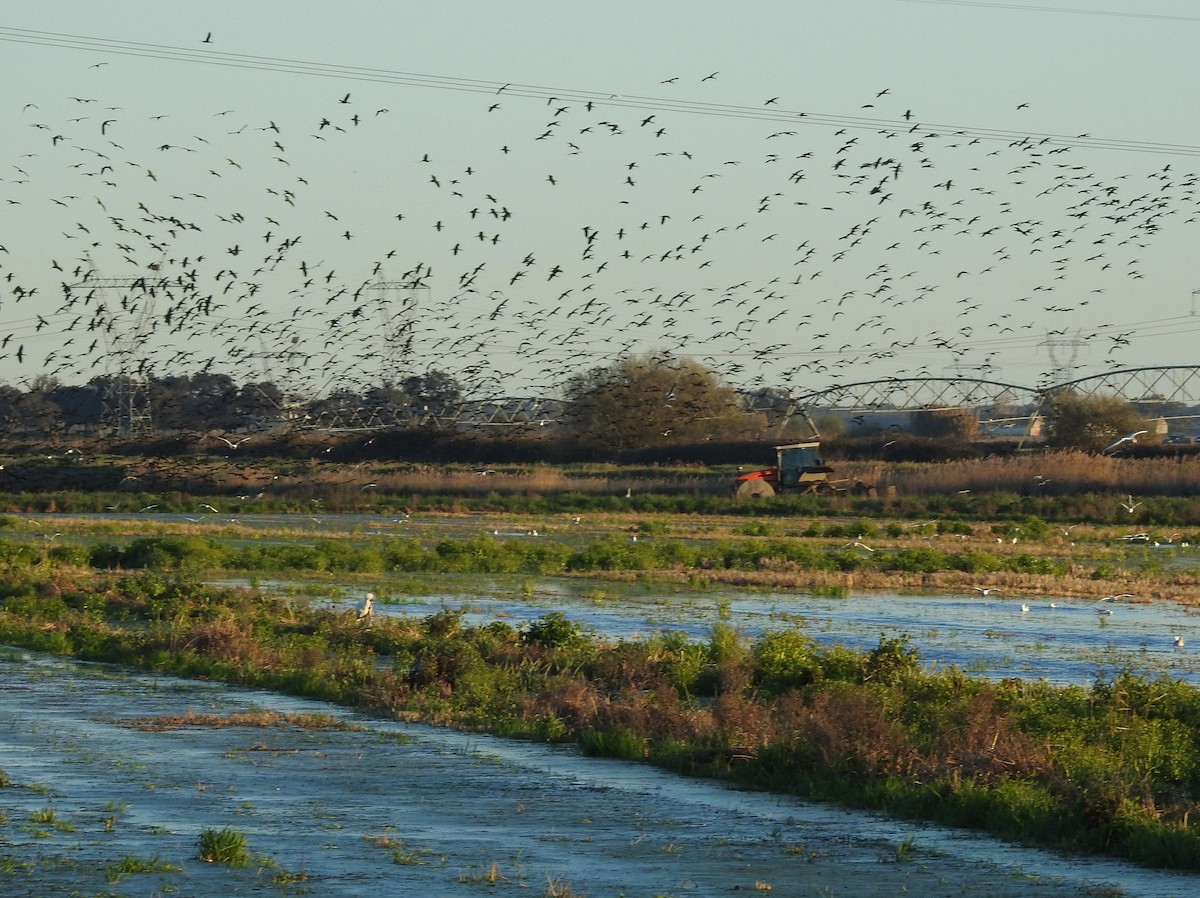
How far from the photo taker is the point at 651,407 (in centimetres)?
10206

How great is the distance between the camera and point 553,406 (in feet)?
414

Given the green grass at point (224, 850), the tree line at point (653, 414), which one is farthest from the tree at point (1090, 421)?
the green grass at point (224, 850)

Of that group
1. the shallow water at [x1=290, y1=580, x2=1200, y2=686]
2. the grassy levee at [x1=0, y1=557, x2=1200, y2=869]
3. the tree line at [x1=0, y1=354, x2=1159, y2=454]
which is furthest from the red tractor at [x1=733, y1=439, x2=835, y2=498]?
the grassy levee at [x1=0, y1=557, x2=1200, y2=869]

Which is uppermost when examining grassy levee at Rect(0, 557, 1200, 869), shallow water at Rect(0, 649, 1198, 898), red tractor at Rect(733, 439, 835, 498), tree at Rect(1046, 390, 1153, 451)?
tree at Rect(1046, 390, 1153, 451)

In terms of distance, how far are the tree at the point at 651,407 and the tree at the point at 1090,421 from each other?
20.7m

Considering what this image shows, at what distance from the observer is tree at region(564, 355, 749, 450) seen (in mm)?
100188

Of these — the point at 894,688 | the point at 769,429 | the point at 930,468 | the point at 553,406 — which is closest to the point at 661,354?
the point at 769,429

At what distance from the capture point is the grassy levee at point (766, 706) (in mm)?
12125

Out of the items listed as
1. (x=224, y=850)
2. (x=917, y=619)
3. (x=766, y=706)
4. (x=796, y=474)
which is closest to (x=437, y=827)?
(x=224, y=850)

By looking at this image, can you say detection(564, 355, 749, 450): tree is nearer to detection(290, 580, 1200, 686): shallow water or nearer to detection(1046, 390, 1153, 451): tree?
detection(1046, 390, 1153, 451): tree

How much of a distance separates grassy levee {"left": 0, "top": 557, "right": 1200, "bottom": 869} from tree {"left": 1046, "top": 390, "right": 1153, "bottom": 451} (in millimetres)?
76090

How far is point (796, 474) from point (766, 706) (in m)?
53.7

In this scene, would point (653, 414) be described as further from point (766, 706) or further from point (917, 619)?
point (766, 706)

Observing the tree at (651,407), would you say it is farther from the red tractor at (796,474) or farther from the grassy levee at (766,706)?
the grassy levee at (766,706)
